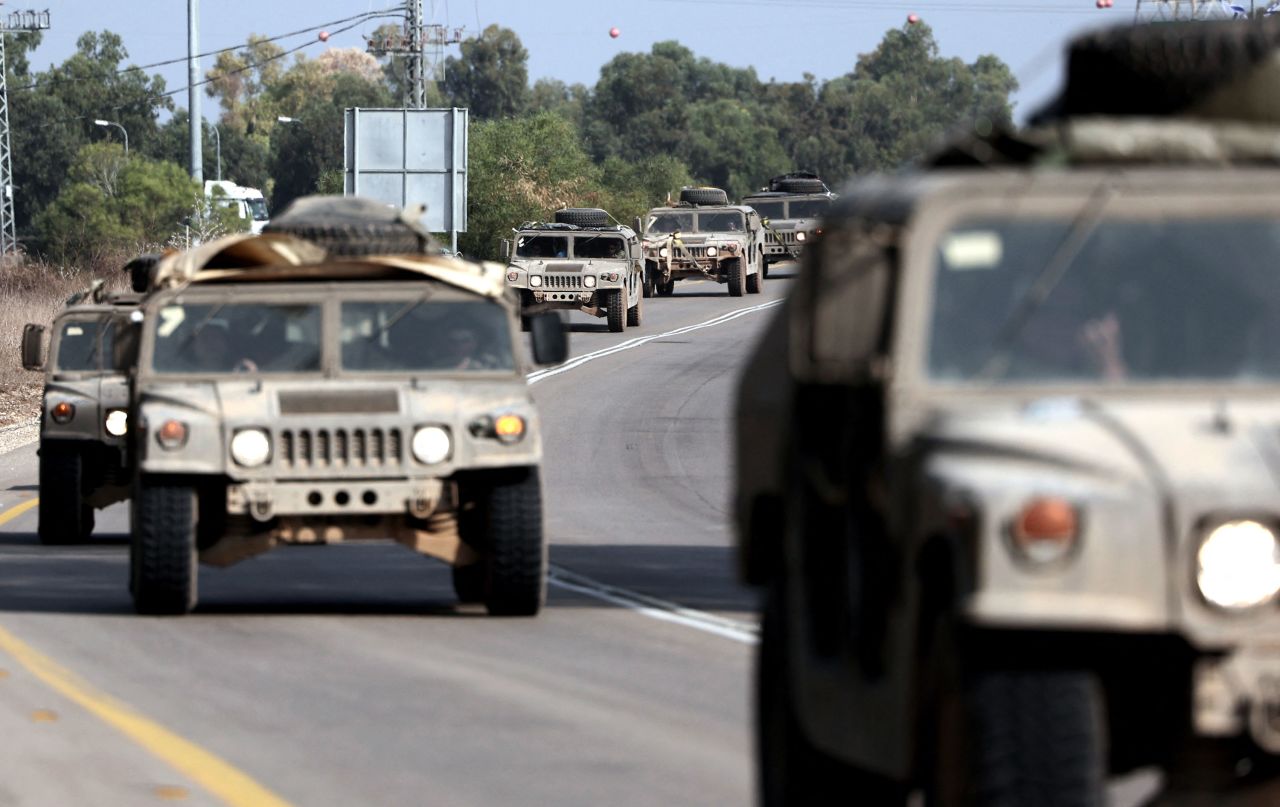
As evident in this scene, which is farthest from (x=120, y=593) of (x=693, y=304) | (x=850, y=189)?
(x=693, y=304)

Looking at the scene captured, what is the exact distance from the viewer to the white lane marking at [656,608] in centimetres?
1278

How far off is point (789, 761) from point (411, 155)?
138ft

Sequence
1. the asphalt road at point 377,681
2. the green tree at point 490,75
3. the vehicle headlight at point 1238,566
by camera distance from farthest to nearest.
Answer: the green tree at point 490,75 → the asphalt road at point 377,681 → the vehicle headlight at point 1238,566

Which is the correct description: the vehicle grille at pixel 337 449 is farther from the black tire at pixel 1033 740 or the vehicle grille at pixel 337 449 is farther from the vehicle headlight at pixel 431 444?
the black tire at pixel 1033 740

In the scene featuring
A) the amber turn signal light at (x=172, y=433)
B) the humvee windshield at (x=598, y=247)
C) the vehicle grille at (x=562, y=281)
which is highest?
the amber turn signal light at (x=172, y=433)

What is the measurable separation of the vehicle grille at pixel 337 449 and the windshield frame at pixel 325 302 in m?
0.64

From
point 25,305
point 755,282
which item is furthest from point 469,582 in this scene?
point 755,282

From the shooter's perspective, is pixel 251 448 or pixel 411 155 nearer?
pixel 251 448

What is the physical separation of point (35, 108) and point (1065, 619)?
127281mm

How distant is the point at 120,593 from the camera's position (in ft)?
49.8

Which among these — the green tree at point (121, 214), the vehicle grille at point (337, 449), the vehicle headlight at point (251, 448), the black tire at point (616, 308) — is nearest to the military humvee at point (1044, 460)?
the vehicle grille at point (337, 449)

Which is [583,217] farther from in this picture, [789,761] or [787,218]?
[789,761]

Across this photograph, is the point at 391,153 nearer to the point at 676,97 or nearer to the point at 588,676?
the point at 588,676

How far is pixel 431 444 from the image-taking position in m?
13.2
